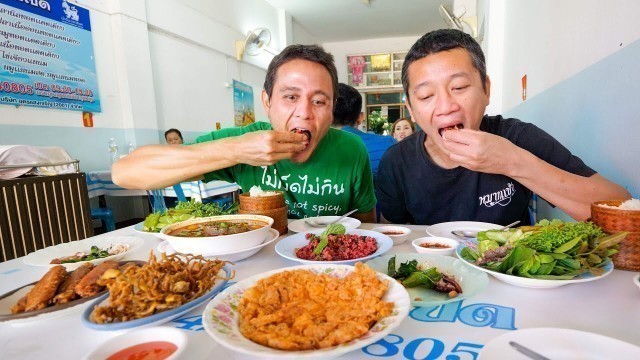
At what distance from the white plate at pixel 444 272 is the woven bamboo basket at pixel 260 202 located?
61 cm

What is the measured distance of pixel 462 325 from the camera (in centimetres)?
78

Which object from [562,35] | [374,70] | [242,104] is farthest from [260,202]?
[374,70]

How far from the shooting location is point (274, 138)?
155 cm

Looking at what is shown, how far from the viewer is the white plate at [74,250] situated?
1.19 meters

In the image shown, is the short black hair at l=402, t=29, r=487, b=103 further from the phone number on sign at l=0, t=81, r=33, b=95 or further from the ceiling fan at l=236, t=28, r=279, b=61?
the ceiling fan at l=236, t=28, r=279, b=61

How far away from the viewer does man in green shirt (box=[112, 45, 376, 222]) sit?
1642mm

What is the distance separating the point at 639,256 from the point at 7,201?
4286mm

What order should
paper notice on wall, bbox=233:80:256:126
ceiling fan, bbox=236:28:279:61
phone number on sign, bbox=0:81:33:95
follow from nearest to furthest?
phone number on sign, bbox=0:81:33:95 → ceiling fan, bbox=236:28:279:61 → paper notice on wall, bbox=233:80:256:126

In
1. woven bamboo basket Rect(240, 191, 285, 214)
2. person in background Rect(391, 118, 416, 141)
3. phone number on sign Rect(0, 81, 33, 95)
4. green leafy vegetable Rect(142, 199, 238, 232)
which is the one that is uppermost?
A: phone number on sign Rect(0, 81, 33, 95)

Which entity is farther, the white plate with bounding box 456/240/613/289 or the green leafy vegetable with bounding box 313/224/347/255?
the green leafy vegetable with bounding box 313/224/347/255

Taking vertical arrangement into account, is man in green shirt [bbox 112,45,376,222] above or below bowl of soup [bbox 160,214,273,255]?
above

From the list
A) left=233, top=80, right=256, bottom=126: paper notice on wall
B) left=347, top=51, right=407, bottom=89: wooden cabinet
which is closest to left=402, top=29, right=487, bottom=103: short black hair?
left=233, top=80, right=256, bottom=126: paper notice on wall

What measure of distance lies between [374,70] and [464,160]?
41.7ft

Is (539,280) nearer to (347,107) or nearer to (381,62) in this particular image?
(347,107)
